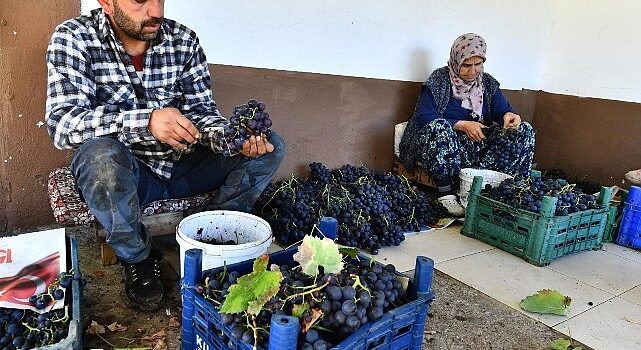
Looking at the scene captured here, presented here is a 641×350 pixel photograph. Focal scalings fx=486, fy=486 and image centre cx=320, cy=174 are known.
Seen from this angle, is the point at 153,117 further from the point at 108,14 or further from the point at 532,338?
the point at 532,338

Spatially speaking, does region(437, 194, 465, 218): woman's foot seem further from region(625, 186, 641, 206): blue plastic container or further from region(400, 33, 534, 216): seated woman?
region(625, 186, 641, 206): blue plastic container

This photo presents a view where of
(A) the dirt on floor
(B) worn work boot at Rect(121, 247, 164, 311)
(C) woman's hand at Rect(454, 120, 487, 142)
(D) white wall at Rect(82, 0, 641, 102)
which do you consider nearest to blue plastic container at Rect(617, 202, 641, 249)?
(C) woman's hand at Rect(454, 120, 487, 142)

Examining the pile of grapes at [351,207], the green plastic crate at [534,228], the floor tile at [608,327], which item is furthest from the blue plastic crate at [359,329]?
the green plastic crate at [534,228]

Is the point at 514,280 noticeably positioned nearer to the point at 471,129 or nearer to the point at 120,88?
the point at 471,129

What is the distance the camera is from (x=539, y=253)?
245 cm

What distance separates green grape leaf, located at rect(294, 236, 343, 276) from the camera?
1.26 m

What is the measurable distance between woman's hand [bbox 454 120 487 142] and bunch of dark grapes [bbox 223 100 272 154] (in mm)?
1905

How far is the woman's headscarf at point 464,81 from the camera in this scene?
3.40 metres

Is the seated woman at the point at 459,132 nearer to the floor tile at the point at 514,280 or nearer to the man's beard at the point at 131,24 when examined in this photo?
the floor tile at the point at 514,280

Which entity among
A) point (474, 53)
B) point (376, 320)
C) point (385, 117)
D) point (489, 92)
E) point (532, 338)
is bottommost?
point (532, 338)

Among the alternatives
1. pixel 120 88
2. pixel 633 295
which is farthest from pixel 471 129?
pixel 120 88

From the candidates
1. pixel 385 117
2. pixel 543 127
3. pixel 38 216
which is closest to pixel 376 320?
pixel 38 216

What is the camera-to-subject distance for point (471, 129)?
3297 mm

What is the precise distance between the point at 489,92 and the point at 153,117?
281 cm
